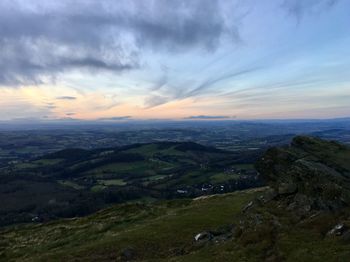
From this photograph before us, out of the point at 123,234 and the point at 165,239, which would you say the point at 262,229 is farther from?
the point at 123,234

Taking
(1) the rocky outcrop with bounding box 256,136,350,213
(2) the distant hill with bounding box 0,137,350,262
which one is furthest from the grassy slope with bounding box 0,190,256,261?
(1) the rocky outcrop with bounding box 256,136,350,213

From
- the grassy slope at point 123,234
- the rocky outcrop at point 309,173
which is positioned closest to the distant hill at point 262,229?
the rocky outcrop at point 309,173

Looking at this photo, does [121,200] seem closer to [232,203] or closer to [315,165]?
[232,203]

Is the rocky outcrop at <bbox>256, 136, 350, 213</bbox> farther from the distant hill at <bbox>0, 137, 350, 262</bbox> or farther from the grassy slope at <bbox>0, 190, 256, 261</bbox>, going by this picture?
the grassy slope at <bbox>0, 190, 256, 261</bbox>

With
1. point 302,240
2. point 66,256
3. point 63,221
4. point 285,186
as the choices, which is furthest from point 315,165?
point 63,221

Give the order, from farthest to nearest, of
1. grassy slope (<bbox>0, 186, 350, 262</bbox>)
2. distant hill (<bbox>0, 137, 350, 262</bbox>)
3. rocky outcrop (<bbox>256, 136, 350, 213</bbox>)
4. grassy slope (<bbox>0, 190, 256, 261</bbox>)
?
grassy slope (<bbox>0, 190, 256, 261</bbox>) < rocky outcrop (<bbox>256, 136, 350, 213</bbox>) < distant hill (<bbox>0, 137, 350, 262</bbox>) < grassy slope (<bbox>0, 186, 350, 262</bbox>)

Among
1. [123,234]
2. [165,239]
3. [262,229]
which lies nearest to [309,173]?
[262,229]

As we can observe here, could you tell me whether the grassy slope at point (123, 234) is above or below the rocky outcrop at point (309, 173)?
below

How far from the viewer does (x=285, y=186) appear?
3778 centimetres

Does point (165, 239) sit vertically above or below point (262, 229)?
below

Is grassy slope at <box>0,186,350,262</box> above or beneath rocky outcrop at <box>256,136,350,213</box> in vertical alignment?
beneath

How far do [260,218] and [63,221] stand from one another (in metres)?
42.5

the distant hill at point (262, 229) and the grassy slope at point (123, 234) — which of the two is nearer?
the distant hill at point (262, 229)

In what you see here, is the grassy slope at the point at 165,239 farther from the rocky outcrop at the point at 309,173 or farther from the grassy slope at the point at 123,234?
the rocky outcrop at the point at 309,173
